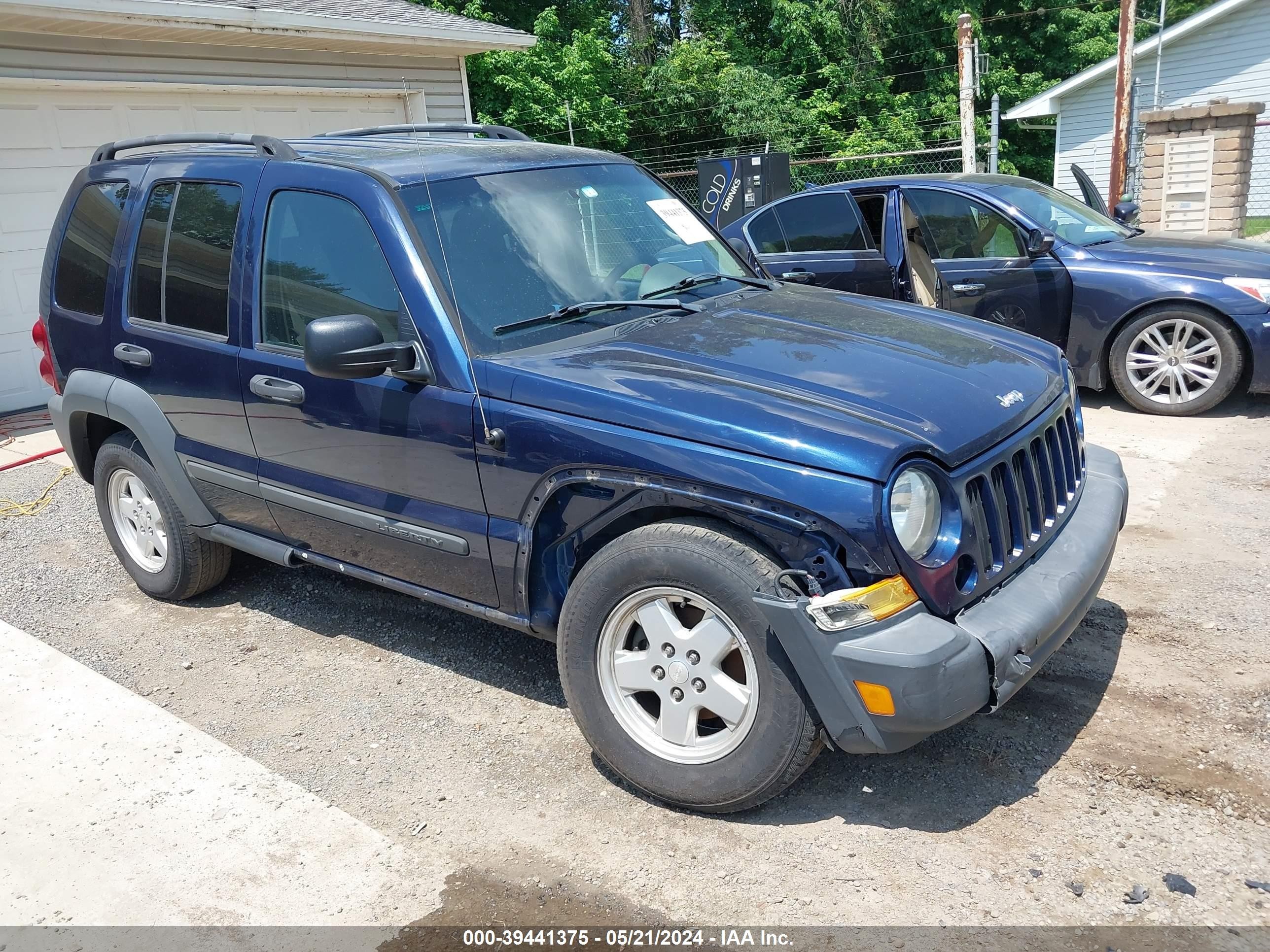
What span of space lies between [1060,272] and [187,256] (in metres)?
5.64

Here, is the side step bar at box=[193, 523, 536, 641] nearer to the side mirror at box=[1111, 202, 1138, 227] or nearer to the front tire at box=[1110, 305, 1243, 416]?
the front tire at box=[1110, 305, 1243, 416]

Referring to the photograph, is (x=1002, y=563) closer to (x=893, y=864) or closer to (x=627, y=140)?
(x=893, y=864)

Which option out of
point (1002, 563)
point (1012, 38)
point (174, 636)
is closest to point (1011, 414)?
point (1002, 563)

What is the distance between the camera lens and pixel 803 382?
120 inches

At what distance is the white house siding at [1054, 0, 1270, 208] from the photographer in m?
23.7

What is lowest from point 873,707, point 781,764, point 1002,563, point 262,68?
point 781,764

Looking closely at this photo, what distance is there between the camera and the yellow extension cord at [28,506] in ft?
21.2

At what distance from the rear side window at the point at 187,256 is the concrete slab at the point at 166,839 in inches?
62.4

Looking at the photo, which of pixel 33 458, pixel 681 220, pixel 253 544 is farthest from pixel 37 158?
pixel 681 220

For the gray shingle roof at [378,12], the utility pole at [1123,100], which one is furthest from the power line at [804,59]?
the utility pole at [1123,100]

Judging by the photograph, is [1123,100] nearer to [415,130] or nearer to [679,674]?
[415,130]

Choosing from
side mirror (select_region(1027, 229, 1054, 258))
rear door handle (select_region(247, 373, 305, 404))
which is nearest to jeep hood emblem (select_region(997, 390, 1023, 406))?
rear door handle (select_region(247, 373, 305, 404))

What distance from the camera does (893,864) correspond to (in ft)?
9.43

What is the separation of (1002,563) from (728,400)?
926mm
